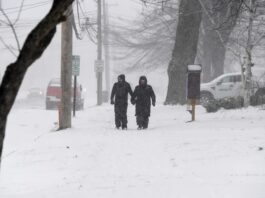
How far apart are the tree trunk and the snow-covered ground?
801cm

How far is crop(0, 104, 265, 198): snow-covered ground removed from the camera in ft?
27.4

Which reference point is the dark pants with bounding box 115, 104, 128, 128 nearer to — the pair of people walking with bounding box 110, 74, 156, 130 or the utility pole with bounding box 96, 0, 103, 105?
the pair of people walking with bounding box 110, 74, 156, 130

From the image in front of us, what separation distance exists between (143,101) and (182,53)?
7776 mm

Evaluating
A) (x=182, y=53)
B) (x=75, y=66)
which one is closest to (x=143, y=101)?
(x=75, y=66)

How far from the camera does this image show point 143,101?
53.6ft

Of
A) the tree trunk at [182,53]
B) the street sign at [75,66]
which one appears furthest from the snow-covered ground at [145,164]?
the tree trunk at [182,53]

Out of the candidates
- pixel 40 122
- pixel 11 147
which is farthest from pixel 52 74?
pixel 11 147

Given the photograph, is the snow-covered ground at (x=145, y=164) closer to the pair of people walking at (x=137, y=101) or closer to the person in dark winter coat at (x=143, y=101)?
the pair of people walking at (x=137, y=101)

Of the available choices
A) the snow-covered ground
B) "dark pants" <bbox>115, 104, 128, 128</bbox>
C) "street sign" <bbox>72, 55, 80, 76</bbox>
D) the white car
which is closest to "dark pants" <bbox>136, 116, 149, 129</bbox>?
"dark pants" <bbox>115, 104, 128, 128</bbox>

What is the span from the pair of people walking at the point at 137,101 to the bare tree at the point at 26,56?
11.2 meters

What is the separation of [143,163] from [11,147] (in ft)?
20.6

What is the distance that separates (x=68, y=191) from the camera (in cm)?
843

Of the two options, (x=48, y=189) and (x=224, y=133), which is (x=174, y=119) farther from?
(x=48, y=189)

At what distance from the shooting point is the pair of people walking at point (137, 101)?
16234 mm
